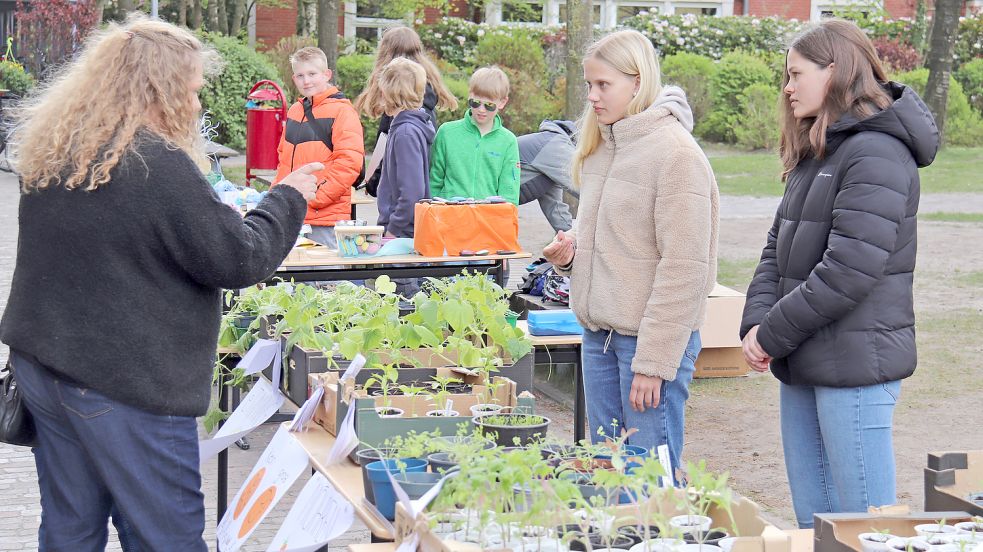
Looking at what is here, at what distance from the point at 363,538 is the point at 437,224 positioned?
6.60ft

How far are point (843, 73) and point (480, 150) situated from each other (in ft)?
12.4

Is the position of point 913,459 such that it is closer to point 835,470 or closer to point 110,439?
point 835,470

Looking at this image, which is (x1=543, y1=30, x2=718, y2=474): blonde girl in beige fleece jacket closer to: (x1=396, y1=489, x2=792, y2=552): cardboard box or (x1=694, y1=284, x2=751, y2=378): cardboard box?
(x1=396, y1=489, x2=792, y2=552): cardboard box

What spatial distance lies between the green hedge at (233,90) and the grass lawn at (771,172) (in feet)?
26.0

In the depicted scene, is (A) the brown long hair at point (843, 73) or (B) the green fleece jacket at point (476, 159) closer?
(A) the brown long hair at point (843, 73)

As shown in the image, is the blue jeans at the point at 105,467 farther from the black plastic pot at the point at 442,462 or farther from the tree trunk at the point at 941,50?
the tree trunk at the point at 941,50

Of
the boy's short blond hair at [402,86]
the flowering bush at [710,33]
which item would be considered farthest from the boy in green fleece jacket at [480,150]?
the flowering bush at [710,33]

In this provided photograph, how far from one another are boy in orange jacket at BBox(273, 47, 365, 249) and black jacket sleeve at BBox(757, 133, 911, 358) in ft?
13.8

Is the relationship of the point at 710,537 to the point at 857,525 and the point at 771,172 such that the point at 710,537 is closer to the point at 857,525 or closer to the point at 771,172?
the point at 857,525

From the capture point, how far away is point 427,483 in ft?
8.21

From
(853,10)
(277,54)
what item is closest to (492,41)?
(277,54)

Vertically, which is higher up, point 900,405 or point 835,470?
point 835,470

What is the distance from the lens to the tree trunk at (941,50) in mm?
21391

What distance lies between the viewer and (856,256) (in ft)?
10.1
